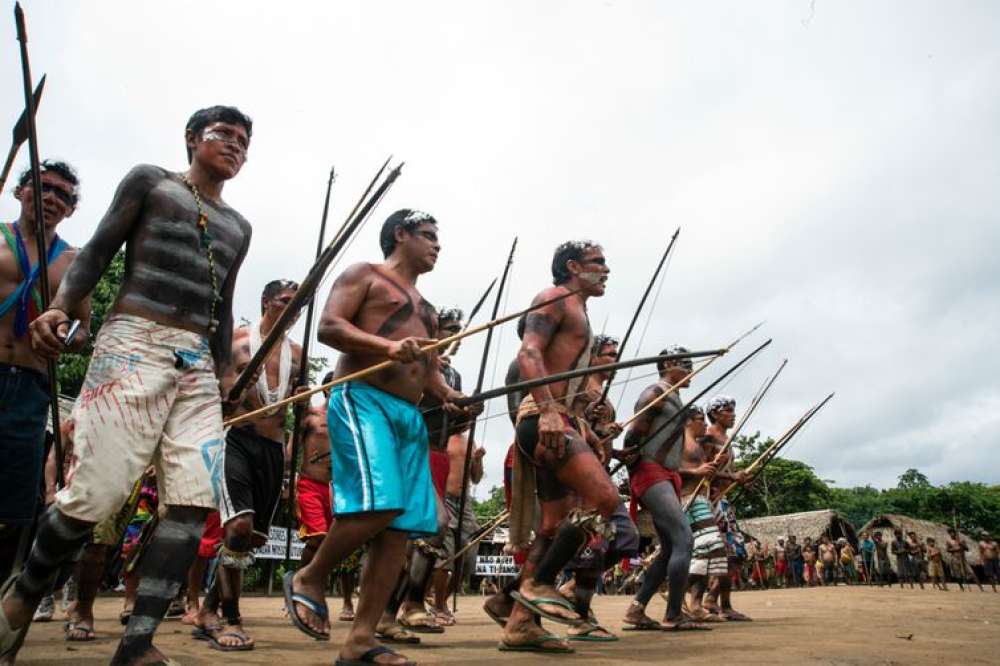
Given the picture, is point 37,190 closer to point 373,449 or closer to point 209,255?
point 209,255

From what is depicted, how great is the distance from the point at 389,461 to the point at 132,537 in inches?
211

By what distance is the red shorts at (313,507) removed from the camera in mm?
6281

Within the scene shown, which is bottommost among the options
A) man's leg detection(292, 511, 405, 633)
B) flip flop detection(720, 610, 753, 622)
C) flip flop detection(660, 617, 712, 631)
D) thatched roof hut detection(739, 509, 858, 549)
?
flip flop detection(660, 617, 712, 631)

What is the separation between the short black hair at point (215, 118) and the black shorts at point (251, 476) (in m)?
2.10

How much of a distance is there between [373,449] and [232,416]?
44.2 inches

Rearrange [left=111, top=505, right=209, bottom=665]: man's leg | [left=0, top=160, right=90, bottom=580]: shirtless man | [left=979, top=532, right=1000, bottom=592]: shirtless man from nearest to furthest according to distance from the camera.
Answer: [left=111, top=505, right=209, bottom=665]: man's leg → [left=0, top=160, right=90, bottom=580]: shirtless man → [left=979, top=532, right=1000, bottom=592]: shirtless man

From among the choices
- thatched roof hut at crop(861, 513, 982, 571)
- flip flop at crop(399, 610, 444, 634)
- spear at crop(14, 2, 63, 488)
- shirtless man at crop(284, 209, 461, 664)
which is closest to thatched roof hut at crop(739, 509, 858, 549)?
thatched roof hut at crop(861, 513, 982, 571)

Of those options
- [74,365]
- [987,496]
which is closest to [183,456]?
[74,365]

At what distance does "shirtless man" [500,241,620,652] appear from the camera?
4.20m

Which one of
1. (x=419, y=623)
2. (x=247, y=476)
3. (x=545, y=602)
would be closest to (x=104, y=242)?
(x=247, y=476)

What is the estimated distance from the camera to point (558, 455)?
13.9ft

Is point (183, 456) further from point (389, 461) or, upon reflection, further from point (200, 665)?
point (200, 665)

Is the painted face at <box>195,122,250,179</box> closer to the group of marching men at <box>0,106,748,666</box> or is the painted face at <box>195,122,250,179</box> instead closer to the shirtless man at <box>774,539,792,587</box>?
the group of marching men at <box>0,106,748,666</box>

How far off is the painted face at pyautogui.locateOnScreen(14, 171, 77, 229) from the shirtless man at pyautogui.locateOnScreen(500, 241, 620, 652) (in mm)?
2517
